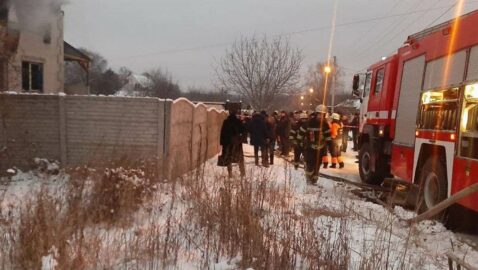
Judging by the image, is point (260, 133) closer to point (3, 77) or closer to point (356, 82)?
point (356, 82)

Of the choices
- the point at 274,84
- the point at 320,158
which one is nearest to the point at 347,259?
the point at 320,158

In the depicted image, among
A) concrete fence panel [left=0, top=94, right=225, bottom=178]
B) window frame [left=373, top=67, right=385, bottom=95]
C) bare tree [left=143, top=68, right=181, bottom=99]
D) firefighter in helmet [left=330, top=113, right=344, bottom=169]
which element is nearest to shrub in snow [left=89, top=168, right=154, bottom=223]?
concrete fence panel [left=0, top=94, right=225, bottom=178]

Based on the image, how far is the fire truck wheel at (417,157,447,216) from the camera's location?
728 cm

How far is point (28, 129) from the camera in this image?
11.0 meters

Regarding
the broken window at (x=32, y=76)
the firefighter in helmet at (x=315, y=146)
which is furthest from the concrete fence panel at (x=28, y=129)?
the broken window at (x=32, y=76)

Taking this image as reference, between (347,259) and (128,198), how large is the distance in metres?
2.69

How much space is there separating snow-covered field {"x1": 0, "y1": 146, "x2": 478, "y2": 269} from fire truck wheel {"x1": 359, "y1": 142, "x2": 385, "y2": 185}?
17.5 ft

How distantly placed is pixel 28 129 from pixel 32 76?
12.6 meters

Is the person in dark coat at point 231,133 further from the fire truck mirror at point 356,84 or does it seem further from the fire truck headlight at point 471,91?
the fire truck headlight at point 471,91

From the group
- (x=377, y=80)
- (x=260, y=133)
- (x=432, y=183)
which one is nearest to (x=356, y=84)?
(x=377, y=80)

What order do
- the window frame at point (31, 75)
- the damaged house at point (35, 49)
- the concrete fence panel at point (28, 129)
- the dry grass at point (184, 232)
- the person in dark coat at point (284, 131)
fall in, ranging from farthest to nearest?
the window frame at point (31, 75), the person in dark coat at point (284, 131), the damaged house at point (35, 49), the concrete fence panel at point (28, 129), the dry grass at point (184, 232)

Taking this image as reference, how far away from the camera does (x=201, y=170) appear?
6.51 m

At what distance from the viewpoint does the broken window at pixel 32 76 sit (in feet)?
71.2

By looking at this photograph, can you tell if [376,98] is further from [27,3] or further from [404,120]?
[27,3]
